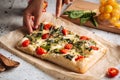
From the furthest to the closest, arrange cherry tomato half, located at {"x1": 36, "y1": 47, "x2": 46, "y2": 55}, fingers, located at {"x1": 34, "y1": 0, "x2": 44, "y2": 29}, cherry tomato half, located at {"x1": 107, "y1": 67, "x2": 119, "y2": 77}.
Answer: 1. fingers, located at {"x1": 34, "y1": 0, "x2": 44, "y2": 29}
2. cherry tomato half, located at {"x1": 36, "y1": 47, "x2": 46, "y2": 55}
3. cherry tomato half, located at {"x1": 107, "y1": 67, "x2": 119, "y2": 77}

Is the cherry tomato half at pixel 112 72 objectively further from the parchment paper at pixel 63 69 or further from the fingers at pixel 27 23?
the fingers at pixel 27 23

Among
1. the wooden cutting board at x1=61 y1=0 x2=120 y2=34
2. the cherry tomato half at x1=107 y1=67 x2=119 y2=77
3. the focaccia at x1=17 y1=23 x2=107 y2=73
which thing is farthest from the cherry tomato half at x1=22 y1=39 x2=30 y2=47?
the cherry tomato half at x1=107 y1=67 x2=119 y2=77

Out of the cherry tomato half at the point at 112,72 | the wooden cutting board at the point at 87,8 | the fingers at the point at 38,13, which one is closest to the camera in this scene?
the cherry tomato half at the point at 112,72

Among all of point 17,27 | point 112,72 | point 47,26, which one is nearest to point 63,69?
point 112,72

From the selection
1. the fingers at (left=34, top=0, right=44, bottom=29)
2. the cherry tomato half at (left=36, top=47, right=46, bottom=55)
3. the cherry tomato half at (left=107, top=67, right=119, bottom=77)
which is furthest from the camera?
the fingers at (left=34, top=0, right=44, bottom=29)

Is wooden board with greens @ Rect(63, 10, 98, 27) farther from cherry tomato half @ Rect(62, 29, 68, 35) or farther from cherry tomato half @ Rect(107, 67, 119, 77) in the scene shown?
cherry tomato half @ Rect(107, 67, 119, 77)

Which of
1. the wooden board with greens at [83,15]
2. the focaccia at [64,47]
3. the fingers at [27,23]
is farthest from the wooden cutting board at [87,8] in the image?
the fingers at [27,23]

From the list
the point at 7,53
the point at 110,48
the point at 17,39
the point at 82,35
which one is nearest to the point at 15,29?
the point at 17,39

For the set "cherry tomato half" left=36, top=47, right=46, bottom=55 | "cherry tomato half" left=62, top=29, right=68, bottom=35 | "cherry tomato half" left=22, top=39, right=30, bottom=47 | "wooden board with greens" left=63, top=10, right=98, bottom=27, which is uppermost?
"wooden board with greens" left=63, top=10, right=98, bottom=27

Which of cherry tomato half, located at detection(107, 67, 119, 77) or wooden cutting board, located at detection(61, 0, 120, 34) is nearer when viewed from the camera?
cherry tomato half, located at detection(107, 67, 119, 77)

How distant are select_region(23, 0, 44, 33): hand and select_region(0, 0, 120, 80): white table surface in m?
0.11

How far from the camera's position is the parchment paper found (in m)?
1.82

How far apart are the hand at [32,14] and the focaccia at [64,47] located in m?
0.04

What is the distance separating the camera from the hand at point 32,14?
2037 mm
